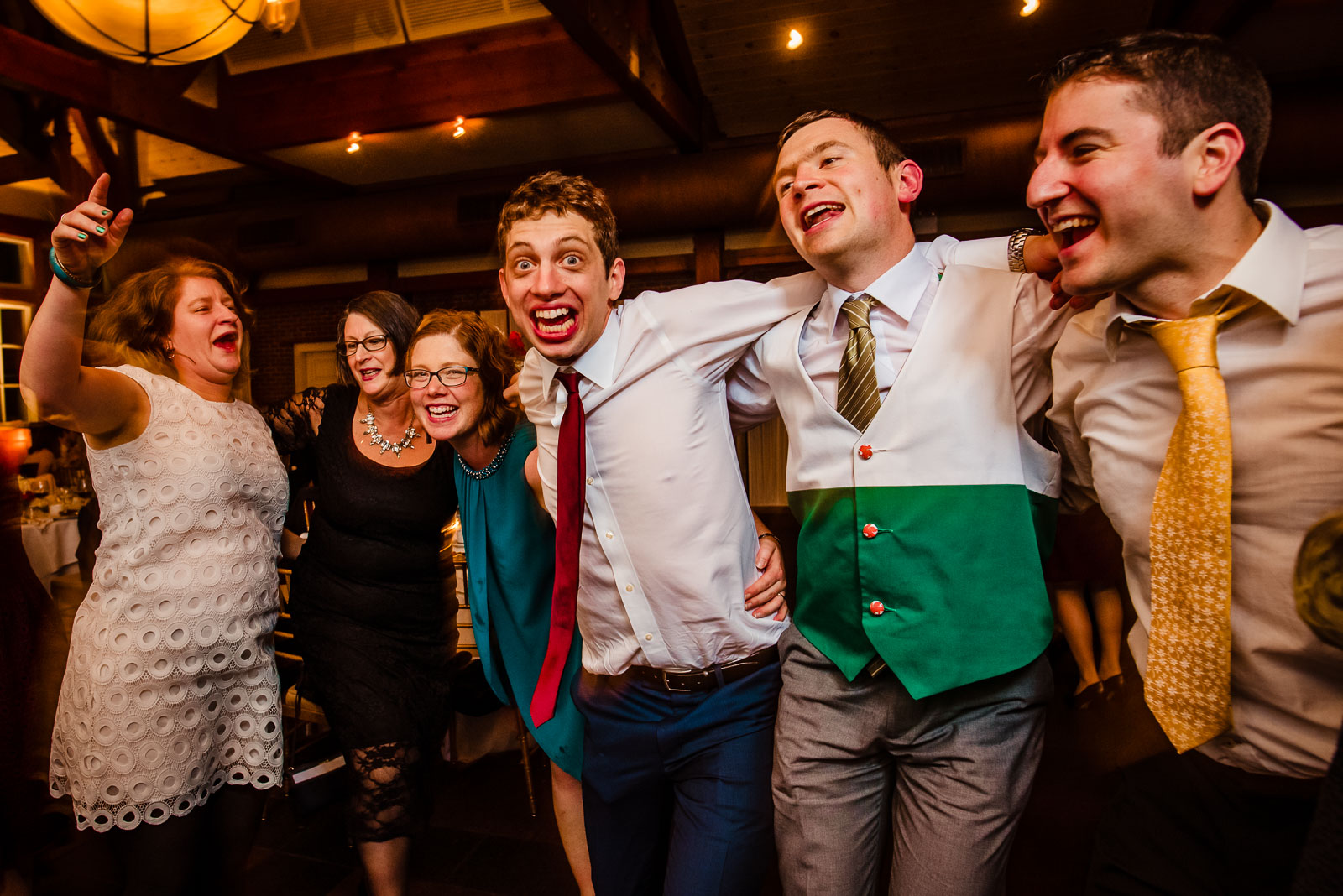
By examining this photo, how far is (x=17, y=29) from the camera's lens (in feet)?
13.1

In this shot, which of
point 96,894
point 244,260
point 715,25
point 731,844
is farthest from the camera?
point 244,260

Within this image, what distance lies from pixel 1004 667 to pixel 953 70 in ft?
17.4

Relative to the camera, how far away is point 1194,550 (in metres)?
0.94

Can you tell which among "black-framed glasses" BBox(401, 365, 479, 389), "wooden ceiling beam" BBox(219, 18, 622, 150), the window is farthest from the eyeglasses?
"wooden ceiling beam" BBox(219, 18, 622, 150)

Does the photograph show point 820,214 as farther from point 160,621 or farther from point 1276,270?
point 160,621

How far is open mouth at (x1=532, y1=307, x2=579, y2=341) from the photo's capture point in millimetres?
1555

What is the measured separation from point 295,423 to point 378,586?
0.58 metres

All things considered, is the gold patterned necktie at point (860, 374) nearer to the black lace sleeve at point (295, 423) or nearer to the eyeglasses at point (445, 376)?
the eyeglasses at point (445, 376)

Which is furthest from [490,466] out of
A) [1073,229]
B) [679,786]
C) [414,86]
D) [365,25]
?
[365,25]

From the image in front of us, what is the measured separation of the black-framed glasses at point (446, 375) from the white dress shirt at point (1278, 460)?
1474 millimetres

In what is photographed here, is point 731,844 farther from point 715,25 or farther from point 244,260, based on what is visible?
point 244,260

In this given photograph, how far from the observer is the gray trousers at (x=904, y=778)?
1.22m

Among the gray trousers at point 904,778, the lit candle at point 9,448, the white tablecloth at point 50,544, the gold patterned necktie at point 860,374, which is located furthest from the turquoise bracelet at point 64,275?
the white tablecloth at point 50,544

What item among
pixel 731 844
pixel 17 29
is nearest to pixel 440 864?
pixel 731 844
